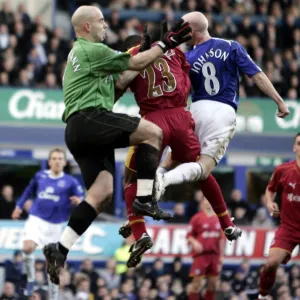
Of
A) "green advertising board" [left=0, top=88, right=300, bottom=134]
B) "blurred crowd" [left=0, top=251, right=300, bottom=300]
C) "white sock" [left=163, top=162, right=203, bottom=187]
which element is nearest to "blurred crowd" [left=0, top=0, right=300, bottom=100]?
"green advertising board" [left=0, top=88, right=300, bottom=134]

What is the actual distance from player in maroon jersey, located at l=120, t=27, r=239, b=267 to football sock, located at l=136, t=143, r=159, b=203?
34 cm

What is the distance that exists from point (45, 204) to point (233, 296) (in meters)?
3.66

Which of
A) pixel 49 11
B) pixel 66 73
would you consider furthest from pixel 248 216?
pixel 66 73

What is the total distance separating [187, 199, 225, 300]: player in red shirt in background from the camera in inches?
738

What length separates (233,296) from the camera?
18688mm

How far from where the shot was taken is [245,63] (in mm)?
12883

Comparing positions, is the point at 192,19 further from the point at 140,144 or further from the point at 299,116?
the point at 299,116

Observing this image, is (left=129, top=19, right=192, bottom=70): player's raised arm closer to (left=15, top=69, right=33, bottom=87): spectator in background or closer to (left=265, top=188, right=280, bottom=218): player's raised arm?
(left=265, top=188, right=280, bottom=218): player's raised arm

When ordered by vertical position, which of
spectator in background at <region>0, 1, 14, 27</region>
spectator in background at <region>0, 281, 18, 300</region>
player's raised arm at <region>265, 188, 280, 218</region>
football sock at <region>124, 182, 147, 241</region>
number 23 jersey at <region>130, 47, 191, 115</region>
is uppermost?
spectator in background at <region>0, 1, 14, 27</region>

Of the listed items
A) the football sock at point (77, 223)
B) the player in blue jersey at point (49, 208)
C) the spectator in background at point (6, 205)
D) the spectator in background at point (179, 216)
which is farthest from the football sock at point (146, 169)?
the spectator in background at point (179, 216)

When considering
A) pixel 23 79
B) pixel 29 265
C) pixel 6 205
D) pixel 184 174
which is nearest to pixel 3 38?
pixel 23 79

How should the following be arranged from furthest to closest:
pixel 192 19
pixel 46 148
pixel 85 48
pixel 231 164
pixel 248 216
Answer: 1. pixel 231 164
2. pixel 46 148
3. pixel 248 216
4. pixel 192 19
5. pixel 85 48

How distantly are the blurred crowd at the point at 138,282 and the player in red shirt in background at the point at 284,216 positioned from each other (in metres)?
3.70

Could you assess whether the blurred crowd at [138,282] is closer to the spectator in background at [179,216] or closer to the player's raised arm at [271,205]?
the spectator in background at [179,216]
